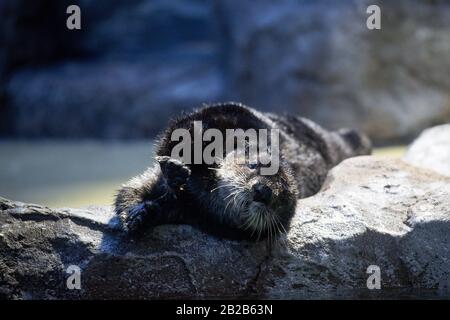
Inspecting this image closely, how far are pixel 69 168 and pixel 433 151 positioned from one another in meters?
4.62

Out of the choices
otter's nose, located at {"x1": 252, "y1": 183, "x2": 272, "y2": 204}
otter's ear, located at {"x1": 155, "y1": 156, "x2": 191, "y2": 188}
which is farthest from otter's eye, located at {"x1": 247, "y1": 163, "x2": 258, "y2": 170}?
otter's ear, located at {"x1": 155, "y1": 156, "x2": 191, "y2": 188}

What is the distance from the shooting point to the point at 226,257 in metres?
3.29

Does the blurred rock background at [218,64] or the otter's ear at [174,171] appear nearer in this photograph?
the otter's ear at [174,171]

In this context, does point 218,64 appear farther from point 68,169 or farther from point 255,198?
point 255,198

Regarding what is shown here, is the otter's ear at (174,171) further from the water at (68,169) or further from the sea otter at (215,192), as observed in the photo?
the water at (68,169)

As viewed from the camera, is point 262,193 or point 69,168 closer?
point 262,193

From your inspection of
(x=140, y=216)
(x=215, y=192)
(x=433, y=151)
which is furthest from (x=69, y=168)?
(x=140, y=216)

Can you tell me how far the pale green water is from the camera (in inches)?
249


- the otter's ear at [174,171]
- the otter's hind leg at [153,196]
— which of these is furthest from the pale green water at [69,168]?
the otter's ear at [174,171]

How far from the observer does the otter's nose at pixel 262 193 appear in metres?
3.31

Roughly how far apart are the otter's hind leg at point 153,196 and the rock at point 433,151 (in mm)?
2276

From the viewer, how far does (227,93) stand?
10.3 metres
